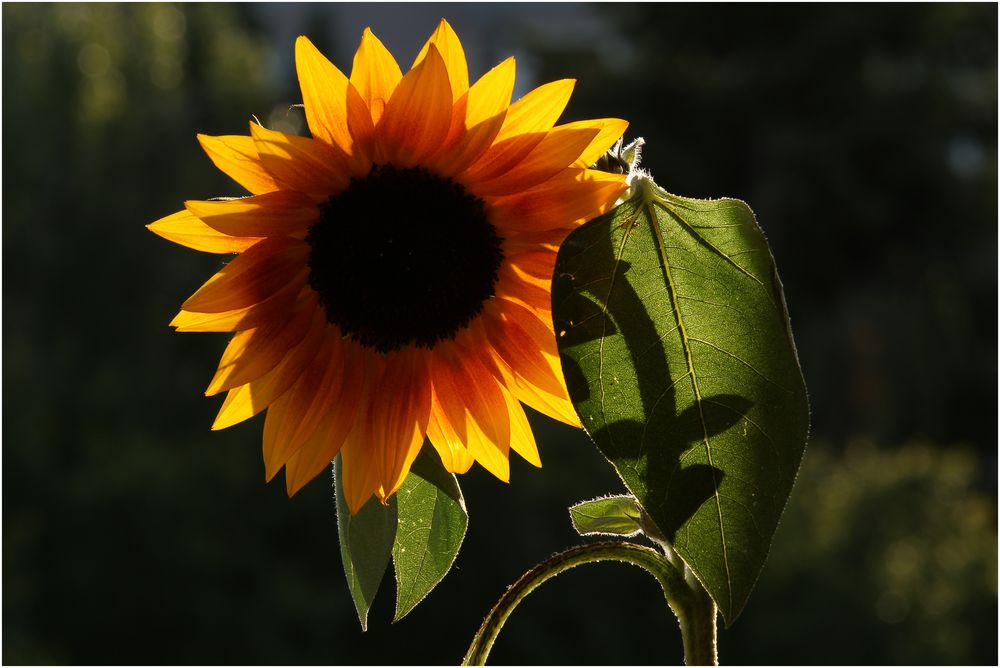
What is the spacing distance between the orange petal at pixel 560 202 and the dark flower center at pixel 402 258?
0.01m

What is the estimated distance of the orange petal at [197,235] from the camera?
49 cm

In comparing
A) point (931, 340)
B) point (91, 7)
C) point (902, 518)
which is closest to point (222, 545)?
point (902, 518)

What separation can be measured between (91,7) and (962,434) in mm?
6824

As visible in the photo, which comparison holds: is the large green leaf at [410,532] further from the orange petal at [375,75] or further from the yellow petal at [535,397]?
the orange petal at [375,75]

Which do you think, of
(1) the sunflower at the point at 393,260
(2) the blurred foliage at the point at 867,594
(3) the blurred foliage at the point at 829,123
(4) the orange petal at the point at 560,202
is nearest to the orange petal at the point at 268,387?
(1) the sunflower at the point at 393,260

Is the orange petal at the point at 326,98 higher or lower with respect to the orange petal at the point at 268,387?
higher

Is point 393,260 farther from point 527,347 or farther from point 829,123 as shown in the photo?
point 829,123

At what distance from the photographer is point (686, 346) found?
0.44 meters

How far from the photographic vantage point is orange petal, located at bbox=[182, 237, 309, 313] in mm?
497

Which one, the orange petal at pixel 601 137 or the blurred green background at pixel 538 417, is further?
the blurred green background at pixel 538 417

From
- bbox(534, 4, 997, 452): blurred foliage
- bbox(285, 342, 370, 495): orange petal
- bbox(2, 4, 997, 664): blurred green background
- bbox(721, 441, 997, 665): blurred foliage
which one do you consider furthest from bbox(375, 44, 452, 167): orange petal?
bbox(534, 4, 997, 452): blurred foliage

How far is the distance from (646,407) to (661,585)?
0.09 metres

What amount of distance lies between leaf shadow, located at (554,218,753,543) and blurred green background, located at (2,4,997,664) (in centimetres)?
33

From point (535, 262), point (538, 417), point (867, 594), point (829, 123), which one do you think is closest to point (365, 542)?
point (535, 262)
